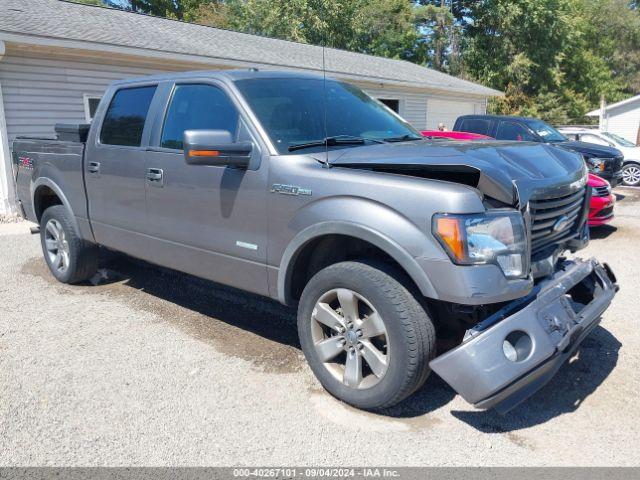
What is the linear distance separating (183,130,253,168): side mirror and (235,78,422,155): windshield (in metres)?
0.24

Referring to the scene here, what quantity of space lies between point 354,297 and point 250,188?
1.04 metres

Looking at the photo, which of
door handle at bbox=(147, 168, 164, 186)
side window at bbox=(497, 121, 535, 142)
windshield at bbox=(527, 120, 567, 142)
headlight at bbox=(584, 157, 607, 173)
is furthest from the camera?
windshield at bbox=(527, 120, 567, 142)

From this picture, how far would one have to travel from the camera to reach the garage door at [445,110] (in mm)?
20875

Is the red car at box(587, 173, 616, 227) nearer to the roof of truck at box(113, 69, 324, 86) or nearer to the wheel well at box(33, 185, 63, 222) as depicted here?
the roof of truck at box(113, 69, 324, 86)

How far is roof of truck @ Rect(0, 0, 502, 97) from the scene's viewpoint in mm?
9945

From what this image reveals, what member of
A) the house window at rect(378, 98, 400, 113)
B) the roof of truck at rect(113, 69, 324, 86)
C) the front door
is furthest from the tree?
the front door

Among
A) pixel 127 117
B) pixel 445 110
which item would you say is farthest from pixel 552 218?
pixel 445 110

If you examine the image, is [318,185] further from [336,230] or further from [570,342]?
[570,342]

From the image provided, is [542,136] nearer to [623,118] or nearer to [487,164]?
[487,164]

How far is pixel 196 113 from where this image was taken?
4.19 meters

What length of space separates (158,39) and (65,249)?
26.0 feet

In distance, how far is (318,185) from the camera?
10.8 feet

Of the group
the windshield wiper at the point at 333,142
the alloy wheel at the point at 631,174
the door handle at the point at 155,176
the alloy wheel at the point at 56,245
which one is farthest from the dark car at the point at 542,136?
the alloy wheel at the point at 56,245

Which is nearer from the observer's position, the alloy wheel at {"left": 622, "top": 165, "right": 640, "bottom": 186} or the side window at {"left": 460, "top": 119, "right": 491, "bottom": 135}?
the side window at {"left": 460, "top": 119, "right": 491, "bottom": 135}
